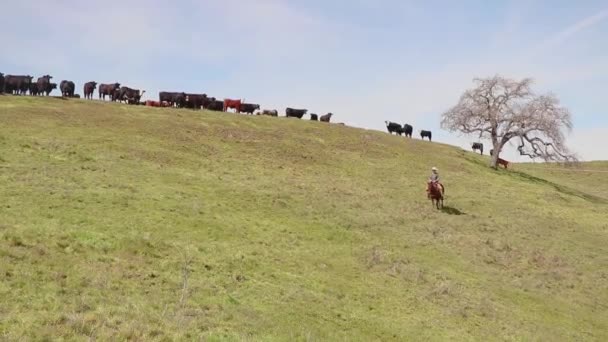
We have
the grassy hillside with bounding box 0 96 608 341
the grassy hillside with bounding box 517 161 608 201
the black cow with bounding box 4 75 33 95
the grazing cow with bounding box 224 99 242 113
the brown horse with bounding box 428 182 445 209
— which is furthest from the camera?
the grassy hillside with bounding box 517 161 608 201

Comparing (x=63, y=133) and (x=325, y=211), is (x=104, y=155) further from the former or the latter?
(x=325, y=211)

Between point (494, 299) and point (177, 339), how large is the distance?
41.6 ft

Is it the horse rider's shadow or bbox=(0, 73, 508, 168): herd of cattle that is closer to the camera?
the horse rider's shadow

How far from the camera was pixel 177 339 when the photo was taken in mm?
11094

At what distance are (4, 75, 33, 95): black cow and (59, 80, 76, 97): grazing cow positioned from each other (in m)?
2.54

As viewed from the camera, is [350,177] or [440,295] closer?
[440,295]

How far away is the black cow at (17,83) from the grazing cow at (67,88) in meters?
2.54

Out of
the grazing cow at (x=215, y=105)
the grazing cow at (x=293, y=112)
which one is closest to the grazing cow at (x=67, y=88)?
the grazing cow at (x=215, y=105)

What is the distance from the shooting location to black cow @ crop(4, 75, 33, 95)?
4625 centimetres

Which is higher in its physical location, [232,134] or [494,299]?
[232,134]

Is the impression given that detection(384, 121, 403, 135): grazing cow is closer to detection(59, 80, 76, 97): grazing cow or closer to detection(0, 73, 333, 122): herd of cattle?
detection(0, 73, 333, 122): herd of cattle

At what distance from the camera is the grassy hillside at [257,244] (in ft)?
42.8

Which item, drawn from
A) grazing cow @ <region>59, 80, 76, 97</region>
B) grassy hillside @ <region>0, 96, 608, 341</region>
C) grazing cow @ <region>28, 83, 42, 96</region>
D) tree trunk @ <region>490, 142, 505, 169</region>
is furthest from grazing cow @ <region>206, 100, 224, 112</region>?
tree trunk @ <region>490, 142, 505, 169</region>

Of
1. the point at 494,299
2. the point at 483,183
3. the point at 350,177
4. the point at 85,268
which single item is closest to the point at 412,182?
the point at 350,177
